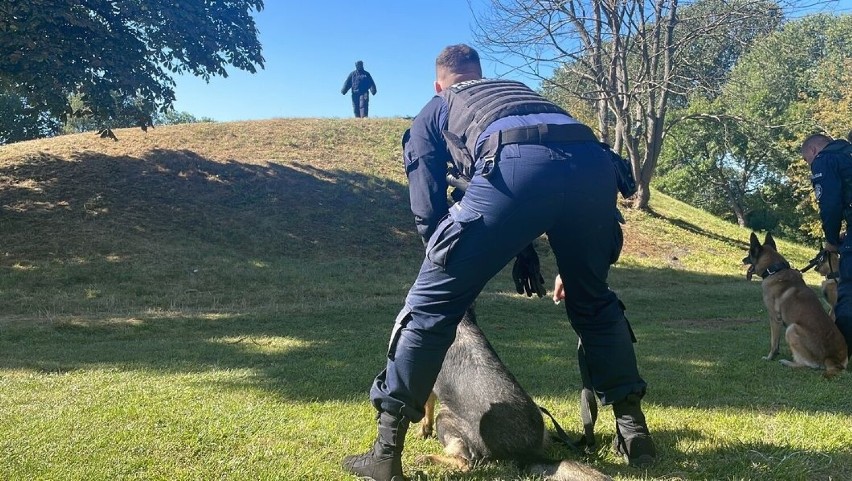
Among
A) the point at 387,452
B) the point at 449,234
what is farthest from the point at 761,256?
the point at 387,452

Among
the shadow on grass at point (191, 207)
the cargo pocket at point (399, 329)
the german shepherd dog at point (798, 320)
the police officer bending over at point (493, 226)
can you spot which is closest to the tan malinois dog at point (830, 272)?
the german shepherd dog at point (798, 320)

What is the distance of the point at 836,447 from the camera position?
3086 mm

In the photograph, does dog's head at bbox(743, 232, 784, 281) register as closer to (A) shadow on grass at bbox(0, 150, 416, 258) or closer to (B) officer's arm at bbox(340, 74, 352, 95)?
(A) shadow on grass at bbox(0, 150, 416, 258)

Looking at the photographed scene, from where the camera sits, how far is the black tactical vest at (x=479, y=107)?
2705 millimetres

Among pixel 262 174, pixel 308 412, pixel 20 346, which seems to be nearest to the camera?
pixel 308 412

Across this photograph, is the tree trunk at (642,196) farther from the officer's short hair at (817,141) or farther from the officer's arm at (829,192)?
the officer's arm at (829,192)

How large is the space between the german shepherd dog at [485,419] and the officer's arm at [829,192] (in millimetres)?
3775

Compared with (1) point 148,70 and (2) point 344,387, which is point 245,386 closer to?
(2) point 344,387

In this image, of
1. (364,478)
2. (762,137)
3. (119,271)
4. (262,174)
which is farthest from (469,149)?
(762,137)

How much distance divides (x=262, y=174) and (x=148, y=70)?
5168 mm

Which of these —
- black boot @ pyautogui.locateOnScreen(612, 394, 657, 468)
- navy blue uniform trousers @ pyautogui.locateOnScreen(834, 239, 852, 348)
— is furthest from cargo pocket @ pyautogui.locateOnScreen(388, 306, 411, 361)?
navy blue uniform trousers @ pyautogui.locateOnScreen(834, 239, 852, 348)

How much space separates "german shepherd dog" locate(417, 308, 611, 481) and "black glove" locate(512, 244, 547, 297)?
0.40 m

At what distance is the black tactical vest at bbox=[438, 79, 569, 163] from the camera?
271 centimetres

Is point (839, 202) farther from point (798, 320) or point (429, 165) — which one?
point (429, 165)
